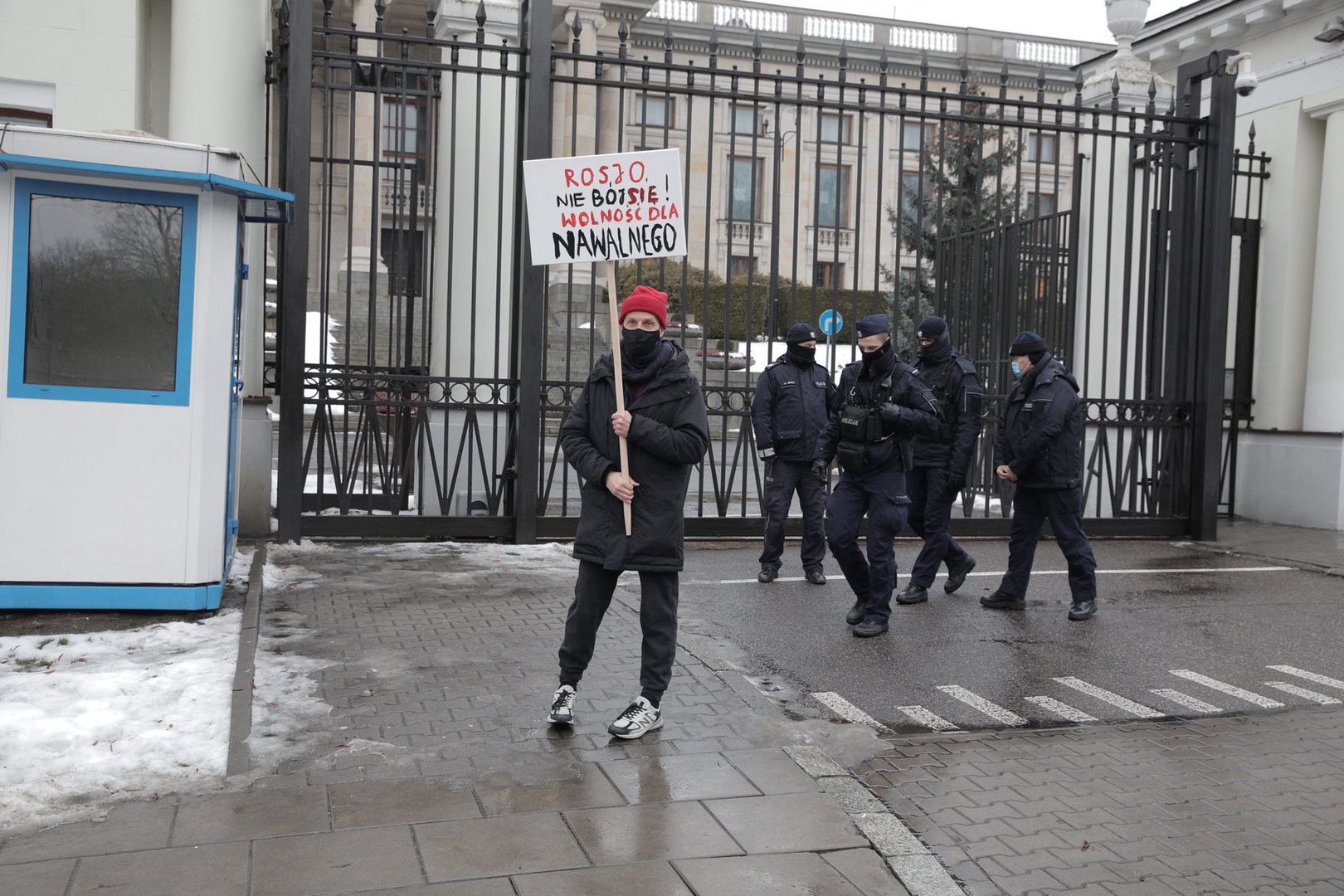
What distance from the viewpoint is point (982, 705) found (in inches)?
239

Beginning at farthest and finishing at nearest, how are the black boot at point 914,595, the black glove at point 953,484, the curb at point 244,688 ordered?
the black glove at point 953,484
the black boot at point 914,595
the curb at point 244,688

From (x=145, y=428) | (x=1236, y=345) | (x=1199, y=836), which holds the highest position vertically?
(x=1236, y=345)

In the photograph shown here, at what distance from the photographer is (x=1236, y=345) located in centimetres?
1432

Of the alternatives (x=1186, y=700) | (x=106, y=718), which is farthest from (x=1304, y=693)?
(x=106, y=718)

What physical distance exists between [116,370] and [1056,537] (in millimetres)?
5927

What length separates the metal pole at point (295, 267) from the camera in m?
9.99

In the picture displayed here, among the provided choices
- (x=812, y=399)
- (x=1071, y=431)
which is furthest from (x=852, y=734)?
(x=812, y=399)

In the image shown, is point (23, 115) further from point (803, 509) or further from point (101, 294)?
point (803, 509)

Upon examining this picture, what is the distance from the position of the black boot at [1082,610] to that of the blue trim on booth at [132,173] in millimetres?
5656

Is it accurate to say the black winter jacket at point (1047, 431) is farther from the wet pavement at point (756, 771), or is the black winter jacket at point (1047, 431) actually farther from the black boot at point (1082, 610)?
the wet pavement at point (756, 771)

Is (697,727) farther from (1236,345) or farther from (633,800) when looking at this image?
(1236,345)

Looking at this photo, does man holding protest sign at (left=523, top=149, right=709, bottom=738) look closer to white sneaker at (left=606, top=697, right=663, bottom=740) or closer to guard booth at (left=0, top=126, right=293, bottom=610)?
white sneaker at (left=606, top=697, right=663, bottom=740)

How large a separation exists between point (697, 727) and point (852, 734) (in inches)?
26.4

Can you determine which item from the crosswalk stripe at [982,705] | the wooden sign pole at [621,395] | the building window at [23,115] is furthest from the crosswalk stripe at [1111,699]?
the building window at [23,115]
